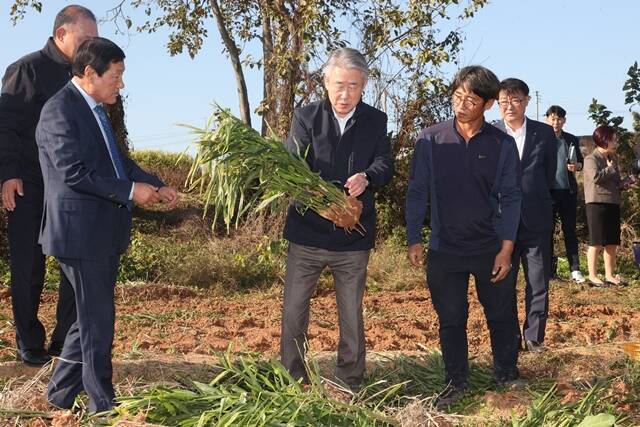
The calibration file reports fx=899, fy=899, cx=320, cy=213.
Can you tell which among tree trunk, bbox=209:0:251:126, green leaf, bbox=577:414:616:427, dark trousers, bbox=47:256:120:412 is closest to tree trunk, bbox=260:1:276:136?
tree trunk, bbox=209:0:251:126

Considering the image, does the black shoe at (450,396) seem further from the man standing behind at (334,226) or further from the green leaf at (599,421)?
the green leaf at (599,421)

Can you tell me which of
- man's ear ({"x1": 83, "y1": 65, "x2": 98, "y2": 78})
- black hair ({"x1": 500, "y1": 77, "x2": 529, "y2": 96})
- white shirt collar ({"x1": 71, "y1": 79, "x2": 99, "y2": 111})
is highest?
black hair ({"x1": 500, "y1": 77, "x2": 529, "y2": 96})

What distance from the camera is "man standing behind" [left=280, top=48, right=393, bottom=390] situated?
4.86 meters

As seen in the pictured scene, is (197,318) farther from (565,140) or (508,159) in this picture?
(565,140)

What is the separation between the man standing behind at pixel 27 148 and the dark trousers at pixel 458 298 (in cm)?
215

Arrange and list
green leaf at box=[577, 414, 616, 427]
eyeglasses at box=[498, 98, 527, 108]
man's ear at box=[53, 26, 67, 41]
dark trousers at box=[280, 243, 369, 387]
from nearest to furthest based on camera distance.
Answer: green leaf at box=[577, 414, 616, 427], dark trousers at box=[280, 243, 369, 387], man's ear at box=[53, 26, 67, 41], eyeglasses at box=[498, 98, 527, 108]

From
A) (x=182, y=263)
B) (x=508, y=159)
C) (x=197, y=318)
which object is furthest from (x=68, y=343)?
(x=182, y=263)

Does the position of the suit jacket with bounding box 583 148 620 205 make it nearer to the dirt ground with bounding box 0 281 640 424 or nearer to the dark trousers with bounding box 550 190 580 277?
the dark trousers with bounding box 550 190 580 277

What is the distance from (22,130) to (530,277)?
353cm

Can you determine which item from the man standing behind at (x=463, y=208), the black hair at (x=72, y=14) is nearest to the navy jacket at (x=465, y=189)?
the man standing behind at (x=463, y=208)

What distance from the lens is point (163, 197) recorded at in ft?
14.4

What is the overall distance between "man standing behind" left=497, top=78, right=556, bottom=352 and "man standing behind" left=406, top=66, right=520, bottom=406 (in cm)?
101

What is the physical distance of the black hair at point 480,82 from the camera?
190 inches

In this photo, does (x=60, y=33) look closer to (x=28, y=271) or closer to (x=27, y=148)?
Answer: (x=27, y=148)
